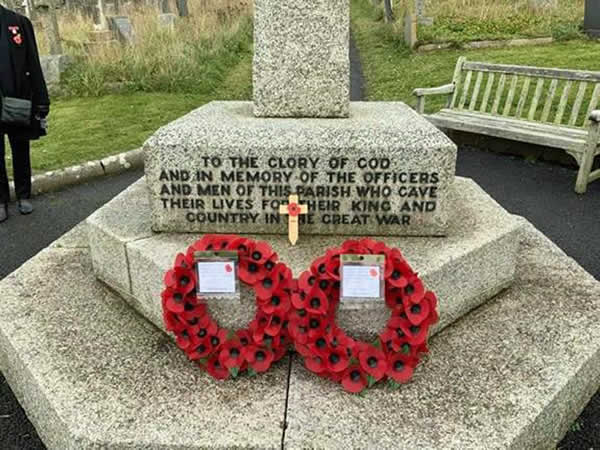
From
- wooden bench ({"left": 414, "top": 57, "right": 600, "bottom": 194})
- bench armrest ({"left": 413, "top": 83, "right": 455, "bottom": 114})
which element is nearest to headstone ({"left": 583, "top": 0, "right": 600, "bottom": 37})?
wooden bench ({"left": 414, "top": 57, "right": 600, "bottom": 194})

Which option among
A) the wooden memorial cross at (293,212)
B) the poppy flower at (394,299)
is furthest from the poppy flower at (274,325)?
the wooden memorial cross at (293,212)

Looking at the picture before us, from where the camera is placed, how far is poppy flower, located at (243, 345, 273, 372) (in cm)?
245

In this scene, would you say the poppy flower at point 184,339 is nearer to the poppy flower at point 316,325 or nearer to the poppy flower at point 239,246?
the poppy flower at point 239,246

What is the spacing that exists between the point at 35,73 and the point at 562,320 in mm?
4532

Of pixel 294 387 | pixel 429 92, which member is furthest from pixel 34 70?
pixel 429 92

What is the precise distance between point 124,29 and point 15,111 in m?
8.92

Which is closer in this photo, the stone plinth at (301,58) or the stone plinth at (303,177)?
the stone plinth at (303,177)

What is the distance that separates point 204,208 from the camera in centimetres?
302

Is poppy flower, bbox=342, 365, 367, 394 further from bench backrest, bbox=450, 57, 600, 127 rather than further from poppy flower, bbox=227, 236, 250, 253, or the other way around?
bench backrest, bbox=450, 57, 600, 127

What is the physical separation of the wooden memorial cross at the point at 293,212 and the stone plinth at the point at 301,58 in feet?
2.31

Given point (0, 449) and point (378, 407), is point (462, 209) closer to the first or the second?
point (378, 407)

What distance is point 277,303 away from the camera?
8.04 feet

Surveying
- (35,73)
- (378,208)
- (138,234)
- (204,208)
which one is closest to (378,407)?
(378,208)

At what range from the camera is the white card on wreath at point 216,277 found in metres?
2.45
